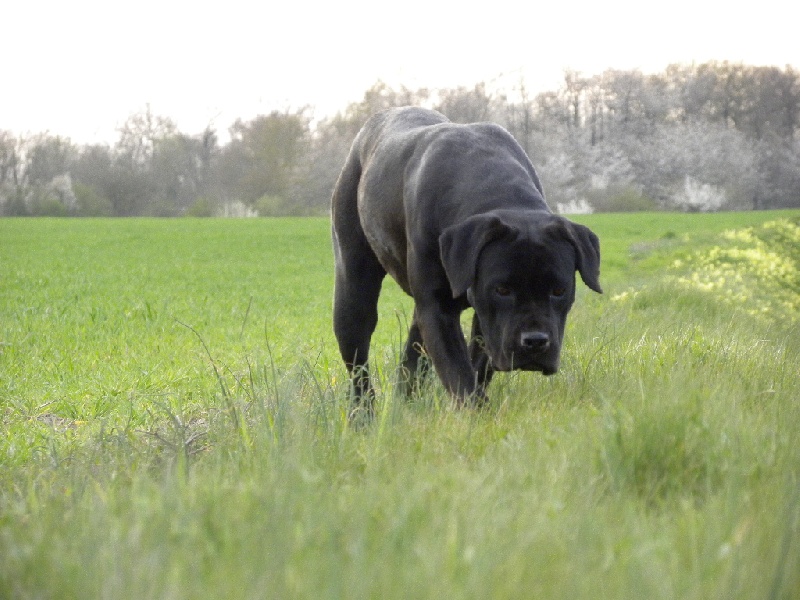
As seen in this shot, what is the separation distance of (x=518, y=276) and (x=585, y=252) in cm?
45

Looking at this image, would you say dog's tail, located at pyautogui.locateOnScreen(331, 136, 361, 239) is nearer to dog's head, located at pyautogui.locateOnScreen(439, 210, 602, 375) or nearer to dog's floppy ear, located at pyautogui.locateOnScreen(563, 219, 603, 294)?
dog's head, located at pyautogui.locateOnScreen(439, 210, 602, 375)

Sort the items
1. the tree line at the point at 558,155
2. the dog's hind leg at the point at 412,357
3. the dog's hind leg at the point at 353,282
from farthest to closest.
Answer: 1. the tree line at the point at 558,155
2. the dog's hind leg at the point at 353,282
3. the dog's hind leg at the point at 412,357

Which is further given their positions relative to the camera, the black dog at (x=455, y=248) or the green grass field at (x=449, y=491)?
the black dog at (x=455, y=248)

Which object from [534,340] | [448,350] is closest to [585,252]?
[534,340]

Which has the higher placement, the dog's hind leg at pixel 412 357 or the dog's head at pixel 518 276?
the dog's head at pixel 518 276

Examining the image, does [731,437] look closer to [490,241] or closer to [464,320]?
[490,241]

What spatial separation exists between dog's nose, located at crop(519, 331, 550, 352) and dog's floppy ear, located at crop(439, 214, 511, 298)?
386 millimetres

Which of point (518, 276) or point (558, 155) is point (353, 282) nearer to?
point (518, 276)

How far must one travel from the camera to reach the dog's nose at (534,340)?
464 centimetres

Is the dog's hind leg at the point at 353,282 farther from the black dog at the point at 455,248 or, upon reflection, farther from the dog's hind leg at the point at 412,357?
the dog's hind leg at the point at 412,357

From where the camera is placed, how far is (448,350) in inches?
199

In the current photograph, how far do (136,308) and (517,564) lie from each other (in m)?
12.4

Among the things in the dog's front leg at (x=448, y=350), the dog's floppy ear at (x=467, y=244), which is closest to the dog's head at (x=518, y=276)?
the dog's floppy ear at (x=467, y=244)

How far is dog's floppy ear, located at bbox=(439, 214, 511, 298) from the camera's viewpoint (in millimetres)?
4762
